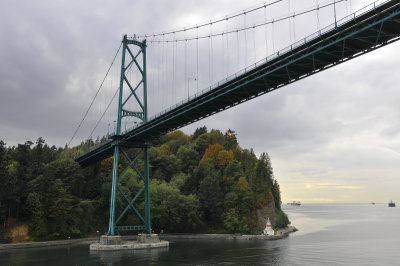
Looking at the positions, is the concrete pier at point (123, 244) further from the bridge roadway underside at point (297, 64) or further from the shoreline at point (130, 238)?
the bridge roadway underside at point (297, 64)

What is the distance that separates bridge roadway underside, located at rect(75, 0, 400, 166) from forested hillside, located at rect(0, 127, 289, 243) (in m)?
20.6

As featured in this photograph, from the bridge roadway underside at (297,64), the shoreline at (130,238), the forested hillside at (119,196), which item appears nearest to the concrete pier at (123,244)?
the shoreline at (130,238)

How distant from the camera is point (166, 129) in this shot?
55.9 metres

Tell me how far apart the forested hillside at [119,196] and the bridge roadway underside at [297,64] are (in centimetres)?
2063

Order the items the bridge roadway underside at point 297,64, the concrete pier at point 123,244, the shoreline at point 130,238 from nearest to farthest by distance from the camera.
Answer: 1. the bridge roadway underside at point 297,64
2. the concrete pier at point 123,244
3. the shoreline at point 130,238

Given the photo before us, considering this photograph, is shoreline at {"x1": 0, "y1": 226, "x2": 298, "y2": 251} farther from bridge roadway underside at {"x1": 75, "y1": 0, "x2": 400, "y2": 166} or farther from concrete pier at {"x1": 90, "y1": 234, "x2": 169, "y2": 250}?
bridge roadway underside at {"x1": 75, "y1": 0, "x2": 400, "y2": 166}

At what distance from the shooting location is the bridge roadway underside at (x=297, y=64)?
27239mm

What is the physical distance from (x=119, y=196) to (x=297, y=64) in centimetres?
4759

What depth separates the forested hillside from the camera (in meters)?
58.3

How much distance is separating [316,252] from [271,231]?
23.7 metres

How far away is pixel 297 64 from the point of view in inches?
1342

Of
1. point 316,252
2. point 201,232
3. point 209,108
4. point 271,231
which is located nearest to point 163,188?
point 201,232

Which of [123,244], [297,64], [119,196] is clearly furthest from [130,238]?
[297,64]

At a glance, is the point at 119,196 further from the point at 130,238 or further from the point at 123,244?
the point at 123,244
